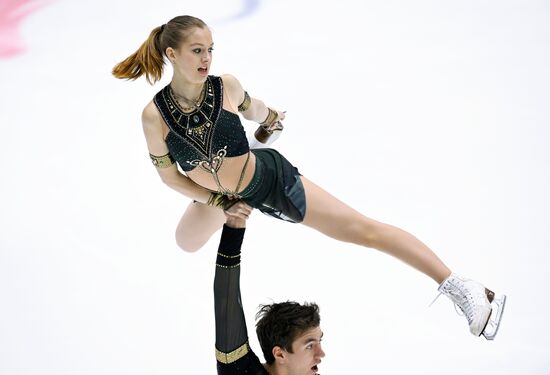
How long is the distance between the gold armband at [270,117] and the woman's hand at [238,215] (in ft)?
2.77

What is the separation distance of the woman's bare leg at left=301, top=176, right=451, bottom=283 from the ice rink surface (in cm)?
85

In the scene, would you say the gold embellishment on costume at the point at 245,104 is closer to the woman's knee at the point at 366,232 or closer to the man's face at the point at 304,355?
the woman's knee at the point at 366,232

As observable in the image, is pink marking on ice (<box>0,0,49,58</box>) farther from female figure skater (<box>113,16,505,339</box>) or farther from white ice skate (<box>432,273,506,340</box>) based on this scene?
white ice skate (<box>432,273,506,340</box>)

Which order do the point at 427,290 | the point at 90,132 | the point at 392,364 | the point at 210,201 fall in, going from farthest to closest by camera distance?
1. the point at 90,132
2. the point at 427,290
3. the point at 392,364
4. the point at 210,201

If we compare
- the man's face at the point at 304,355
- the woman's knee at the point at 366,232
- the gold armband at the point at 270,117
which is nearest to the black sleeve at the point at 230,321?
the man's face at the point at 304,355

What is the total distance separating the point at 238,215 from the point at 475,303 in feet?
3.58

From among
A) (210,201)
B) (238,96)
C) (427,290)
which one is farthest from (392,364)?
(238,96)

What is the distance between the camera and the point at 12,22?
25.5ft

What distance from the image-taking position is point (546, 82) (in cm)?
675

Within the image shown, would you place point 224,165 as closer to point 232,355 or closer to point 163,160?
point 163,160

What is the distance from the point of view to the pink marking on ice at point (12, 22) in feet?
24.3

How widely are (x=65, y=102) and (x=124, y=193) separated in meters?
1.47

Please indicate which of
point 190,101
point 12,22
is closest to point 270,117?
point 190,101

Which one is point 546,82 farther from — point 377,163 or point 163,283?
point 163,283
